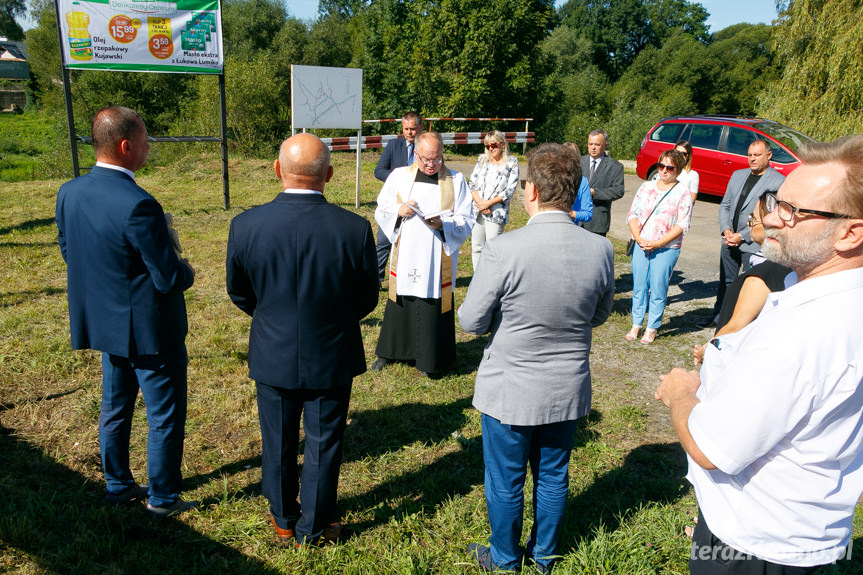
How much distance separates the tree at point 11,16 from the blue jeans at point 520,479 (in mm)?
102563

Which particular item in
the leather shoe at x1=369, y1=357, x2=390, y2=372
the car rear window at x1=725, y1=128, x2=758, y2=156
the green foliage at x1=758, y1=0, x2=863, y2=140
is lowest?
the leather shoe at x1=369, y1=357, x2=390, y2=372

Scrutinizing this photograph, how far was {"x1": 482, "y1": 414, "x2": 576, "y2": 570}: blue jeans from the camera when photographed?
2508 millimetres

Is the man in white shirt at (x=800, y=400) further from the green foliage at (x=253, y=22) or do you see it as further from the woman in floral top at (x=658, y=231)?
the green foliage at (x=253, y=22)

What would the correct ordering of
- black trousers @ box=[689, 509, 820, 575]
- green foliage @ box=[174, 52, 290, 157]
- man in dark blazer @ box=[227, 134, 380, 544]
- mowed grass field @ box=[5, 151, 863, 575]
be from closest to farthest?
1. black trousers @ box=[689, 509, 820, 575]
2. man in dark blazer @ box=[227, 134, 380, 544]
3. mowed grass field @ box=[5, 151, 863, 575]
4. green foliage @ box=[174, 52, 290, 157]

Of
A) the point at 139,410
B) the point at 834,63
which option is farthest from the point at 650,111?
the point at 139,410

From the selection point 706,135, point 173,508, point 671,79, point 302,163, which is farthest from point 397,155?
point 671,79

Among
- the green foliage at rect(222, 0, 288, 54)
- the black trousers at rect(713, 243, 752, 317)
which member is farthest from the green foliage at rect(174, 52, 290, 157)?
the green foliage at rect(222, 0, 288, 54)

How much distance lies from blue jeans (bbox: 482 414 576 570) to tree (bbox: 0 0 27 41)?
10256 centimetres

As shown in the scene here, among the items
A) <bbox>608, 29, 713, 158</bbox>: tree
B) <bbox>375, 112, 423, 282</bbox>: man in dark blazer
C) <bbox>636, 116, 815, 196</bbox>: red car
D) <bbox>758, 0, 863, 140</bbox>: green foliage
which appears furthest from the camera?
<bbox>608, 29, 713, 158</bbox>: tree

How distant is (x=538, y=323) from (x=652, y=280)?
12.0 feet

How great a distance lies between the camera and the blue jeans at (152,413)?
9.43ft

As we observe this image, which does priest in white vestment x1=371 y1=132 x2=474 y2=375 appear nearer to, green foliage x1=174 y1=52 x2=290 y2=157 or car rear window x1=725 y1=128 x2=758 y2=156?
car rear window x1=725 y1=128 x2=758 y2=156

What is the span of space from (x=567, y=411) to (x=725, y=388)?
95cm

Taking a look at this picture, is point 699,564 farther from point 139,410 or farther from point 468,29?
point 468,29
